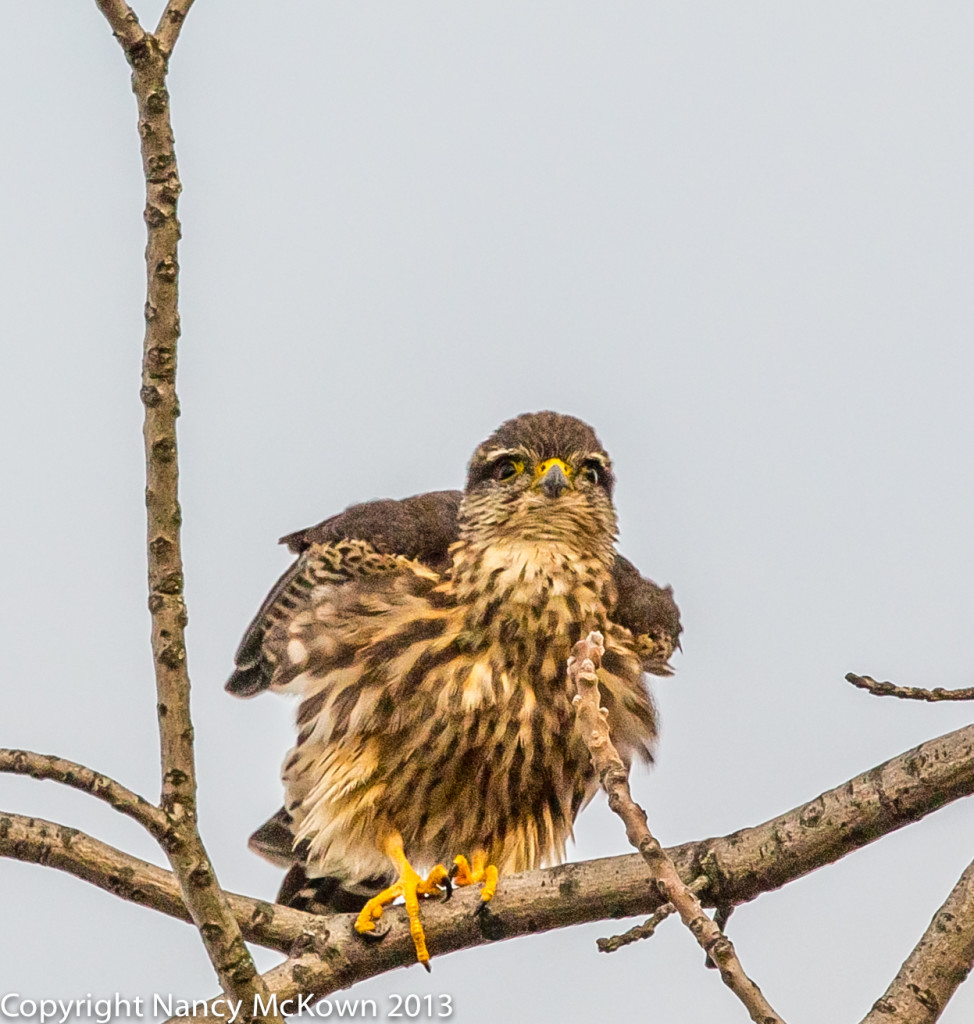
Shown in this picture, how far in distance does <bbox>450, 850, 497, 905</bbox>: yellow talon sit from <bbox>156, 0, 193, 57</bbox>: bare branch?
247 centimetres

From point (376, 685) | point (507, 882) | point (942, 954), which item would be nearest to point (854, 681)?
point (942, 954)

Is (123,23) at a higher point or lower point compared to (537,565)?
higher

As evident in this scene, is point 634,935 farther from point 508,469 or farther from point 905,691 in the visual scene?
point 508,469

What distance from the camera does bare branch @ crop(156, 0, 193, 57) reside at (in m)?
2.83

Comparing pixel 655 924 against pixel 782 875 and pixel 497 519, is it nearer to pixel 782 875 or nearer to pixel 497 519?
pixel 782 875

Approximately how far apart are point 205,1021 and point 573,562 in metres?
1.86

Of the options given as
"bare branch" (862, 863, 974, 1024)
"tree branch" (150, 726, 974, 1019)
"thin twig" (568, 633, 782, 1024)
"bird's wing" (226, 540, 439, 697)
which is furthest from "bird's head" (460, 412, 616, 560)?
"bare branch" (862, 863, 974, 1024)

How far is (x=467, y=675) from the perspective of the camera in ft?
15.3

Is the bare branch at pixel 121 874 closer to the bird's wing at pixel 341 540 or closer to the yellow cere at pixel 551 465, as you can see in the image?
the bird's wing at pixel 341 540

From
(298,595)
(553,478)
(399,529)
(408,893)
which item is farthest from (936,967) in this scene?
(298,595)

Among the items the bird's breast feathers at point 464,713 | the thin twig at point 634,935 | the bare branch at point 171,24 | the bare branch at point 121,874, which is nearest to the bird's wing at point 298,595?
the bird's breast feathers at point 464,713

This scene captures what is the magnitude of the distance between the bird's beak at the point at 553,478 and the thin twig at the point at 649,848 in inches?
67.7

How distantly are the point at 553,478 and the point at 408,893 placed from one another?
56.2 inches

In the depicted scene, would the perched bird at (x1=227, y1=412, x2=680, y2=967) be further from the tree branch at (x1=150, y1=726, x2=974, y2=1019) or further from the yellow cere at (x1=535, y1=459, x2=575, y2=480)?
the tree branch at (x1=150, y1=726, x2=974, y2=1019)
